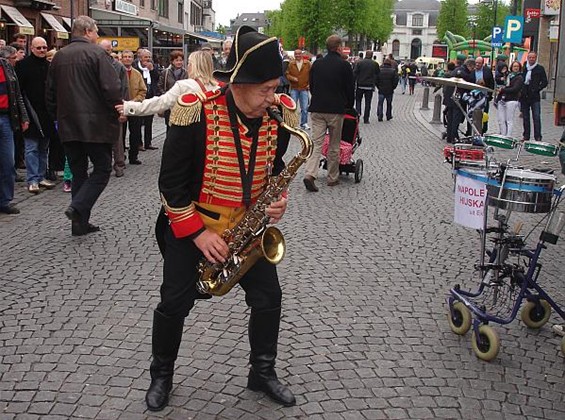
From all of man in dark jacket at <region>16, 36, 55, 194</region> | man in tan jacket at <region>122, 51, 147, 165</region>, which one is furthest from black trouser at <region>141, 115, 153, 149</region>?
man in dark jacket at <region>16, 36, 55, 194</region>

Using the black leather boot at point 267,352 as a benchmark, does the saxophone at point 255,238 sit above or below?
above

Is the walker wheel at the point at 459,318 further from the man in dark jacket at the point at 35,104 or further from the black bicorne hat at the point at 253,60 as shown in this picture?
the man in dark jacket at the point at 35,104

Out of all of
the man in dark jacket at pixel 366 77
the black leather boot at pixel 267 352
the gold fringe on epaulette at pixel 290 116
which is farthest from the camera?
the man in dark jacket at pixel 366 77

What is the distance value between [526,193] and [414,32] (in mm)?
155015

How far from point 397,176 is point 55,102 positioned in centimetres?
549

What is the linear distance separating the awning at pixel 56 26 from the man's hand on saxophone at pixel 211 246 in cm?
2700

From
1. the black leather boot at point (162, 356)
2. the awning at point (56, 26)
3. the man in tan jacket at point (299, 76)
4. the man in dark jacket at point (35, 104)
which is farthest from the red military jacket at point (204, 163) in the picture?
the awning at point (56, 26)

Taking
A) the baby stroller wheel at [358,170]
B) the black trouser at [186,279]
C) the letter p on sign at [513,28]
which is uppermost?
the letter p on sign at [513,28]

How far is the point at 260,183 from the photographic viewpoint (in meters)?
3.66

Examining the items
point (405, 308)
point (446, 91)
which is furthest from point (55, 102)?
point (446, 91)

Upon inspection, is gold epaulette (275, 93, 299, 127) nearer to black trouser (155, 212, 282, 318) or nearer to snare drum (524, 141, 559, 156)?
black trouser (155, 212, 282, 318)

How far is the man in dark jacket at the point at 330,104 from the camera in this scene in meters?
10.0

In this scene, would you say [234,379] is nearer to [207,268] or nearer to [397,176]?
[207,268]

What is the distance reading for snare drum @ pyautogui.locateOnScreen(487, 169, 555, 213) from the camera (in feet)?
14.4
